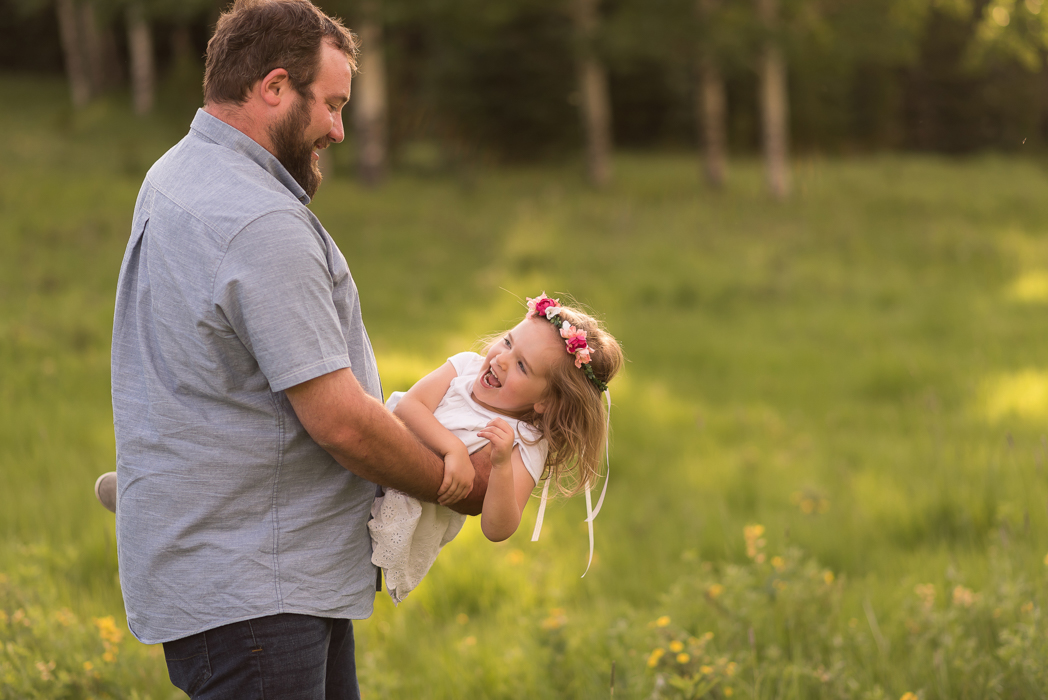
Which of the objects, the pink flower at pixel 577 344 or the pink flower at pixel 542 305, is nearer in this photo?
the pink flower at pixel 577 344

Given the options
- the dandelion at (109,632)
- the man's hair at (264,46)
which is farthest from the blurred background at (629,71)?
the dandelion at (109,632)

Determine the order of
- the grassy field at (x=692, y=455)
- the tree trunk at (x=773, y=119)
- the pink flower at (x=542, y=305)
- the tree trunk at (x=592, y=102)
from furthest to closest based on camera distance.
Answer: the tree trunk at (x=592, y=102) → the tree trunk at (x=773, y=119) → the grassy field at (x=692, y=455) → the pink flower at (x=542, y=305)

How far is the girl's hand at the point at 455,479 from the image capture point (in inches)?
77.6

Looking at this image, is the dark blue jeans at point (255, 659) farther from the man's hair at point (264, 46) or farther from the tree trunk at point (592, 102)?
the tree trunk at point (592, 102)

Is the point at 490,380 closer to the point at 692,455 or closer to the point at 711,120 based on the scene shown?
Result: the point at 692,455

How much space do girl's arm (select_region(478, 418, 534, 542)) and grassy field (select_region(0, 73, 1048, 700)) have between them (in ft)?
3.38

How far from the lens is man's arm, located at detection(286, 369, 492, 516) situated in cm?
173

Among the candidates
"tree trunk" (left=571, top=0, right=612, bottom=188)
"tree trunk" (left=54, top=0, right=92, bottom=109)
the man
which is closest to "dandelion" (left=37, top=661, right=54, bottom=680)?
the man

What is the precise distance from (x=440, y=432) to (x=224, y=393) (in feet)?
1.70

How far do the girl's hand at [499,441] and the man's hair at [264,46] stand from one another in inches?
33.4

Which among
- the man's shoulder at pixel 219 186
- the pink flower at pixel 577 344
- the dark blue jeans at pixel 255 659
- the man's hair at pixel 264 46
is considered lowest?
the dark blue jeans at pixel 255 659

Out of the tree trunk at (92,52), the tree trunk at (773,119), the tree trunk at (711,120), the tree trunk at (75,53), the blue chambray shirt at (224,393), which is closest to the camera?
the blue chambray shirt at (224,393)

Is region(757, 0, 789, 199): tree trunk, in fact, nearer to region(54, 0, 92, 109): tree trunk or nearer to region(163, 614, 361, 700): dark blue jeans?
region(163, 614, 361, 700): dark blue jeans

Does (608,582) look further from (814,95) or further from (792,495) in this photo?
(814,95)
